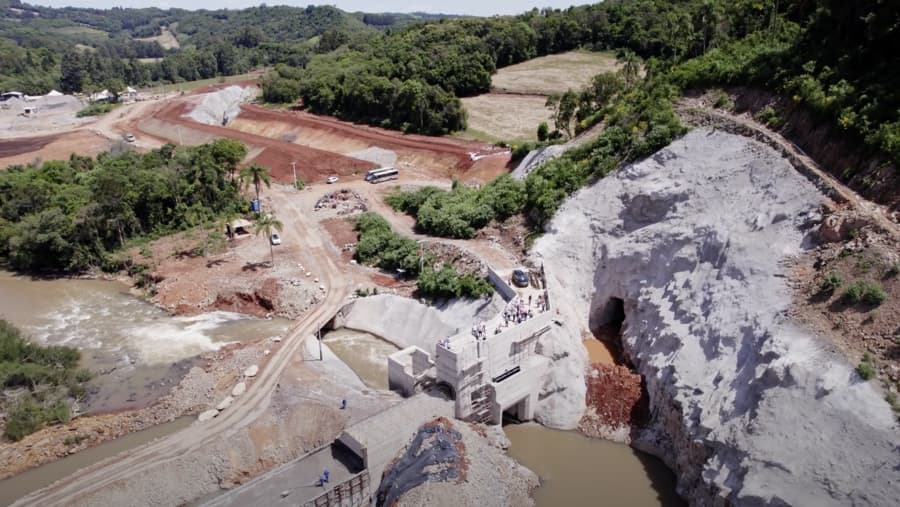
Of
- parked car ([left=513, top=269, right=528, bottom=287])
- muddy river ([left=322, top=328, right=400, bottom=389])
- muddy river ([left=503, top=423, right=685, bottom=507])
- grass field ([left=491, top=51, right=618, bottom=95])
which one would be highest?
grass field ([left=491, top=51, right=618, bottom=95])

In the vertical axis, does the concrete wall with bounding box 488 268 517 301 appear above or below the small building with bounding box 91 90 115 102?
above

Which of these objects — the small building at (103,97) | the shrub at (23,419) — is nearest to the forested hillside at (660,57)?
the small building at (103,97)

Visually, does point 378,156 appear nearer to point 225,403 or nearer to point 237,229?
point 237,229

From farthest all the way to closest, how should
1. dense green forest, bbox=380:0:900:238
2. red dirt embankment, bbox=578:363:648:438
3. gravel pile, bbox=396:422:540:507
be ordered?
1. dense green forest, bbox=380:0:900:238
2. red dirt embankment, bbox=578:363:648:438
3. gravel pile, bbox=396:422:540:507

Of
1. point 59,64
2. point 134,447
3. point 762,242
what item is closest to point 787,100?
point 762,242

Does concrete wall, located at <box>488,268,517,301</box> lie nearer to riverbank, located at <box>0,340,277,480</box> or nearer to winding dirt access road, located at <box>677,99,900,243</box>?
riverbank, located at <box>0,340,277,480</box>

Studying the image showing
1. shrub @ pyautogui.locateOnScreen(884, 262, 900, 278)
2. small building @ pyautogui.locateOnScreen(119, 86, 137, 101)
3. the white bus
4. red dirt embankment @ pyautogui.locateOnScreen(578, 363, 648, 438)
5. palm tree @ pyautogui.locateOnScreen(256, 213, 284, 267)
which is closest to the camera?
shrub @ pyautogui.locateOnScreen(884, 262, 900, 278)

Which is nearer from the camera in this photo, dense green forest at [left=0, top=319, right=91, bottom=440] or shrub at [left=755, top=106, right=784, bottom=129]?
dense green forest at [left=0, top=319, right=91, bottom=440]

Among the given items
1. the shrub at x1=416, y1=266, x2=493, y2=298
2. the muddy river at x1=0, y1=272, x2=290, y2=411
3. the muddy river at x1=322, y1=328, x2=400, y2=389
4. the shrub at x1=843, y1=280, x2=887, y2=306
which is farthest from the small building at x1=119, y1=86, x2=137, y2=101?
the shrub at x1=843, y1=280, x2=887, y2=306
